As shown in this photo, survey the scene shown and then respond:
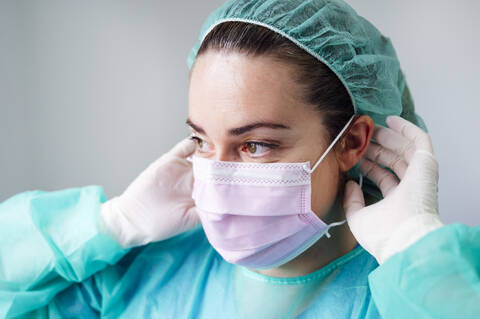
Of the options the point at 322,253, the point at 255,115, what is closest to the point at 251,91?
the point at 255,115

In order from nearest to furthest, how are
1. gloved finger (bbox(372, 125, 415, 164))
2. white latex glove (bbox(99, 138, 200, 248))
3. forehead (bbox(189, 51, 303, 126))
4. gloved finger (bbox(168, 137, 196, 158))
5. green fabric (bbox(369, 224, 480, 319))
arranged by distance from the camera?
green fabric (bbox(369, 224, 480, 319)) → forehead (bbox(189, 51, 303, 126)) → gloved finger (bbox(372, 125, 415, 164)) → white latex glove (bbox(99, 138, 200, 248)) → gloved finger (bbox(168, 137, 196, 158))

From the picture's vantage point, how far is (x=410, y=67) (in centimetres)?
175

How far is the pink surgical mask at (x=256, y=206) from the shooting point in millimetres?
1159

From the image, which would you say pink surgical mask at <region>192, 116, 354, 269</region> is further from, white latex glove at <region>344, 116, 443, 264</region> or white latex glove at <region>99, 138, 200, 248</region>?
white latex glove at <region>99, 138, 200, 248</region>

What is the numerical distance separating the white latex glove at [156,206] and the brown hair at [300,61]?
0.56 m

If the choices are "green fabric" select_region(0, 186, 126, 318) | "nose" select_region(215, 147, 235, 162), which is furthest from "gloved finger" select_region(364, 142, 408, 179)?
"green fabric" select_region(0, 186, 126, 318)

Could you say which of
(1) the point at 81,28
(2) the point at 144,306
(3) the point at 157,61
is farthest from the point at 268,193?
(1) the point at 81,28

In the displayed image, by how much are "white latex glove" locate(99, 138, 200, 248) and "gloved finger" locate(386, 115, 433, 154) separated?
731mm

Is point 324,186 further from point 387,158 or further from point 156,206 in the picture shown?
point 156,206

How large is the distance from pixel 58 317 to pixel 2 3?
50.8 inches

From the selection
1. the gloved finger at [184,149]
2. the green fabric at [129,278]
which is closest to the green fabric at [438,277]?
the green fabric at [129,278]

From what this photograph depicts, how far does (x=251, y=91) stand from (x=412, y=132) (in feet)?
1.58

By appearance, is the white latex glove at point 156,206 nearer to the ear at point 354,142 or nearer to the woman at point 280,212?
the woman at point 280,212

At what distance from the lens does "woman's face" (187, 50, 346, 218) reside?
112 centimetres
